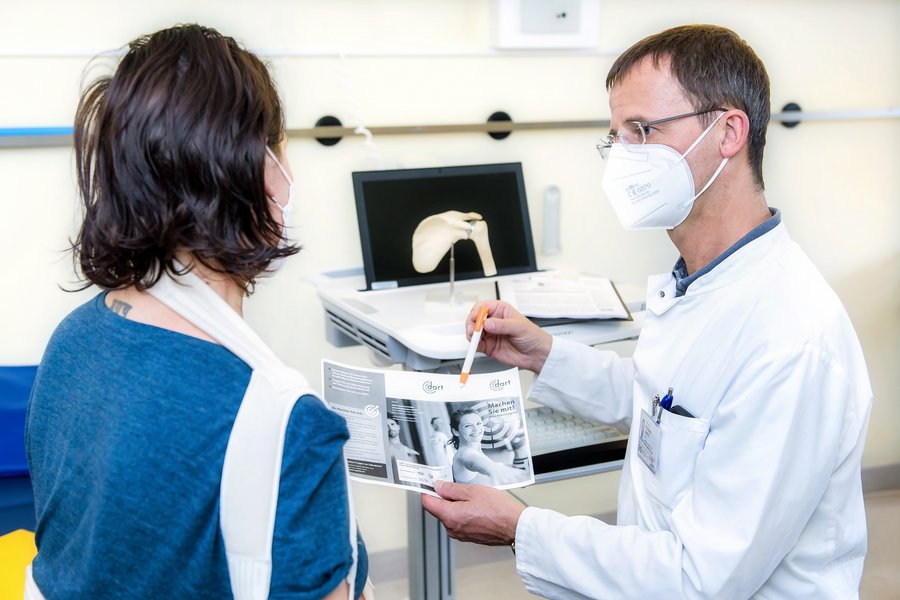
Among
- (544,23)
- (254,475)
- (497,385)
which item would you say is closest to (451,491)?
(497,385)

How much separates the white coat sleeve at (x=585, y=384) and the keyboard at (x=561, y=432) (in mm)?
27

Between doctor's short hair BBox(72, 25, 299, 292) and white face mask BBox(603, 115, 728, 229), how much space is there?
57 cm

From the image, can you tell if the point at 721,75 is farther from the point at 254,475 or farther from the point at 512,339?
the point at 254,475

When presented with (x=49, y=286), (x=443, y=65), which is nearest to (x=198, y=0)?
(x=443, y=65)

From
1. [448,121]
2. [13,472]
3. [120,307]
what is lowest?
[13,472]

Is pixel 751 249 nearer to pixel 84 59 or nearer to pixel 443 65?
pixel 443 65

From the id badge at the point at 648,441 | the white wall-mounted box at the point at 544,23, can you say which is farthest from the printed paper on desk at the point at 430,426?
the white wall-mounted box at the point at 544,23

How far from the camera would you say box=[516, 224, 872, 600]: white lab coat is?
3.01 feet

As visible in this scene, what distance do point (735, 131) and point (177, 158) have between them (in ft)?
2.35

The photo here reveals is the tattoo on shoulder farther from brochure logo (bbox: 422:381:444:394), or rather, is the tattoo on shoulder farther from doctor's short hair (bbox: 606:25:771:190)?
doctor's short hair (bbox: 606:25:771:190)

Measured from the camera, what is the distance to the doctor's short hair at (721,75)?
1.07 metres

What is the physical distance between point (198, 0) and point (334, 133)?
1.20 feet

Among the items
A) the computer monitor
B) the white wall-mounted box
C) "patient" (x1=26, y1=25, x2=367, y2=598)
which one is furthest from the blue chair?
the white wall-mounted box

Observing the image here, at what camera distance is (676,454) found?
1027 millimetres
